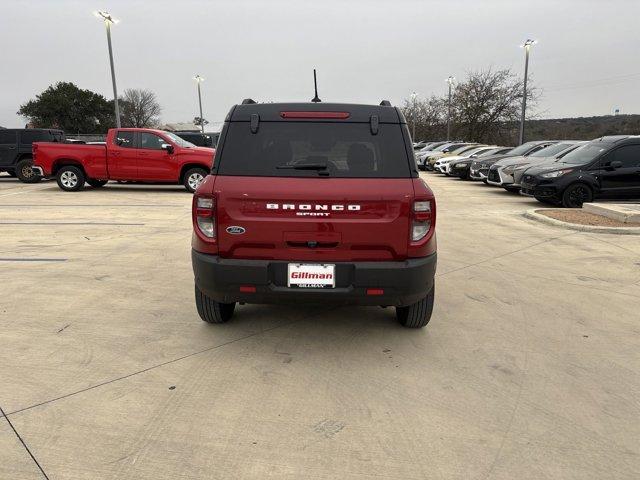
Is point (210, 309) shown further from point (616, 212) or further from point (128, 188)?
point (128, 188)

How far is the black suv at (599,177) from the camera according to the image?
11727 millimetres

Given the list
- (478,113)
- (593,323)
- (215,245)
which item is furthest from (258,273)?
(478,113)

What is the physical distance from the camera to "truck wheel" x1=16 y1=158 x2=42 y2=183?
17.7 meters

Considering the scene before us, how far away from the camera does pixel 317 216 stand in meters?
3.48

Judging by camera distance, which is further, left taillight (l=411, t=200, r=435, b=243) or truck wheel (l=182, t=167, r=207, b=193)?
truck wheel (l=182, t=167, r=207, b=193)

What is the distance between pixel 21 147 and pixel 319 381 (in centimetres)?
1809

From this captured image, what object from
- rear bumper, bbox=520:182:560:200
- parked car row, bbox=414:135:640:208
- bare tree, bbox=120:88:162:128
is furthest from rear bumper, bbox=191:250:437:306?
bare tree, bbox=120:88:162:128

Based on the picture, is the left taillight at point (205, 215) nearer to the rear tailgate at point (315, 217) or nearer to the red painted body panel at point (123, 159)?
the rear tailgate at point (315, 217)

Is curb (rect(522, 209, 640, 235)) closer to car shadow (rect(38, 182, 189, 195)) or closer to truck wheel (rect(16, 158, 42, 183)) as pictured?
car shadow (rect(38, 182, 189, 195))

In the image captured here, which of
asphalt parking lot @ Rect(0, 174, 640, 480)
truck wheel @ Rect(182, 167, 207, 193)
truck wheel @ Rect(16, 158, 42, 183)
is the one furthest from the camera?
truck wheel @ Rect(16, 158, 42, 183)

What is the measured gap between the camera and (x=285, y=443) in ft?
8.90

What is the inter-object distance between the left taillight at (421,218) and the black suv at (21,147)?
17.4 meters

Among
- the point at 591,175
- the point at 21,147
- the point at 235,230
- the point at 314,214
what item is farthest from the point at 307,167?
the point at 21,147

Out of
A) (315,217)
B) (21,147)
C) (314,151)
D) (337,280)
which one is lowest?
(337,280)
